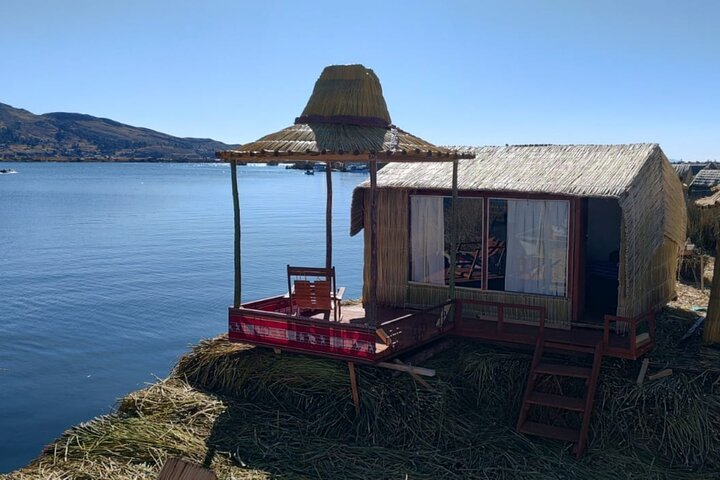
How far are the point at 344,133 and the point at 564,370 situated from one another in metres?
5.32

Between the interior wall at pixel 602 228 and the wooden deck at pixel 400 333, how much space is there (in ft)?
11.3

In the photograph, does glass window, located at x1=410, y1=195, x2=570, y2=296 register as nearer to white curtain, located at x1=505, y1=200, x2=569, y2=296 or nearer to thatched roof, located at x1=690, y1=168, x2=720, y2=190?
white curtain, located at x1=505, y1=200, x2=569, y2=296

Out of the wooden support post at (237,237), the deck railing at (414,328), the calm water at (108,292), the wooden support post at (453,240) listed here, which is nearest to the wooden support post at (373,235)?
the deck railing at (414,328)

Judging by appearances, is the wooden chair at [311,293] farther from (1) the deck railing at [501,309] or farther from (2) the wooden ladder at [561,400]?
(2) the wooden ladder at [561,400]

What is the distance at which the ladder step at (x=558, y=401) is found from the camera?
1088cm

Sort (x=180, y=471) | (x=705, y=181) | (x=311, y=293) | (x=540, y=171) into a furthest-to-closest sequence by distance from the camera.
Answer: (x=705, y=181), (x=540, y=171), (x=311, y=293), (x=180, y=471)

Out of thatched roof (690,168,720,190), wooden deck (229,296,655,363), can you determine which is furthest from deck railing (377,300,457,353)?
thatched roof (690,168,720,190)

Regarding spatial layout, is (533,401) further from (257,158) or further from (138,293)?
(138,293)

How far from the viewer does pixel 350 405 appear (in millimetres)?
11641

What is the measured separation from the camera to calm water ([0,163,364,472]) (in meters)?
17.9

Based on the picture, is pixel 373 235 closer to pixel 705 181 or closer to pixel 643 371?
pixel 643 371

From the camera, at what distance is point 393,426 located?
1124 cm

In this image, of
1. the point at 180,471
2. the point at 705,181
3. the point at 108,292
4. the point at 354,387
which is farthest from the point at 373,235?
the point at 705,181

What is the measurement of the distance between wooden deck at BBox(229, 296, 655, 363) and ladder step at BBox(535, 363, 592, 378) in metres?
0.36
